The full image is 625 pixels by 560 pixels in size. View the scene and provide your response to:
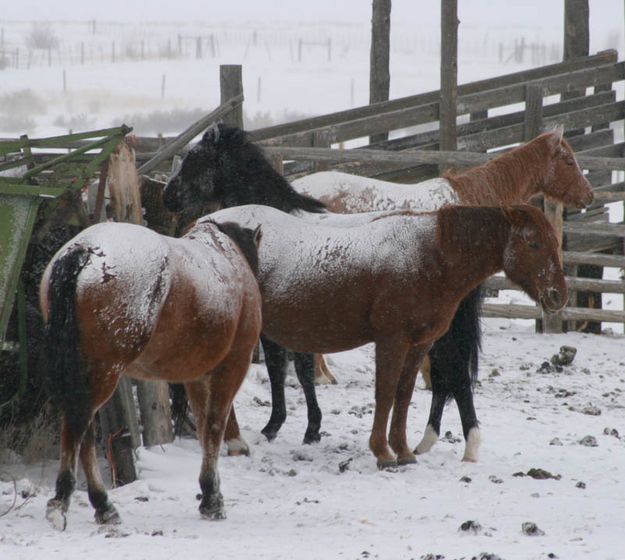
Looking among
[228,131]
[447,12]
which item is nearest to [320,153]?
[447,12]

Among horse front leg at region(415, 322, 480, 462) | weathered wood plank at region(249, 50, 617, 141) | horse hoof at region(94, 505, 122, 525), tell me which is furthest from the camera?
weathered wood plank at region(249, 50, 617, 141)

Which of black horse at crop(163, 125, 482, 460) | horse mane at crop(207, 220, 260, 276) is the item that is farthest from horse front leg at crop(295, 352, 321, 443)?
horse mane at crop(207, 220, 260, 276)

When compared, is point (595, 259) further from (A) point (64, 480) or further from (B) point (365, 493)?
(A) point (64, 480)

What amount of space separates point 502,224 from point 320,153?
194 inches

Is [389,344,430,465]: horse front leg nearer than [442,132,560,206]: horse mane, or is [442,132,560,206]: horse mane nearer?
[389,344,430,465]: horse front leg

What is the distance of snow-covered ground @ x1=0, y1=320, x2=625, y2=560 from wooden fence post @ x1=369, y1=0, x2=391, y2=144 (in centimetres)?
786

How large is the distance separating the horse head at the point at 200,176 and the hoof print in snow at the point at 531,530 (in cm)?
367

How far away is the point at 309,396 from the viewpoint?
7484mm

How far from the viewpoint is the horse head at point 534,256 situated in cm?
664

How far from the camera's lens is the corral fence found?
11.7 meters

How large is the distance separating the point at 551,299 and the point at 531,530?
6.71ft

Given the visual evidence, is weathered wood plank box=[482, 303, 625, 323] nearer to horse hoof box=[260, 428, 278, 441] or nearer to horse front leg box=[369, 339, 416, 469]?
horse hoof box=[260, 428, 278, 441]

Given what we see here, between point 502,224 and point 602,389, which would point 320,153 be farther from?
point 502,224

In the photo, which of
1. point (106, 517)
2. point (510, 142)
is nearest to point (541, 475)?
point (106, 517)
